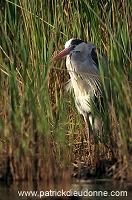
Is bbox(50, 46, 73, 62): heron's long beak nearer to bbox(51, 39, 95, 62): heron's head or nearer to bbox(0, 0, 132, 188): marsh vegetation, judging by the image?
bbox(51, 39, 95, 62): heron's head

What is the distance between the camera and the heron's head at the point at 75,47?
14.1ft

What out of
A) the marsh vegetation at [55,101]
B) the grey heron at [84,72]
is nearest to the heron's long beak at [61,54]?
the grey heron at [84,72]

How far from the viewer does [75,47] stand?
4.34 metres

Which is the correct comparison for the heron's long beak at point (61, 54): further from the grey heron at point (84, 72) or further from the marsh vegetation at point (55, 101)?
the marsh vegetation at point (55, 101)

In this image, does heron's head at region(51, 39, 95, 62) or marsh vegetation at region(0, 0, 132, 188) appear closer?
marsh vegetation at region(0, 0, 132, 188)

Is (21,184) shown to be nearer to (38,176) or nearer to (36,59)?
(38,176)

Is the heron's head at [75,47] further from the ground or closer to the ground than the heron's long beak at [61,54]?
further from the ground

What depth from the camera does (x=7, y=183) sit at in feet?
10.7

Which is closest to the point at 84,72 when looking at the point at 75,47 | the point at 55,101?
the point at 75,47

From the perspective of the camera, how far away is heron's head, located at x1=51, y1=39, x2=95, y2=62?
4285 mm

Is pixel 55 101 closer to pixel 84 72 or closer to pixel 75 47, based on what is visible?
pixel 84 72

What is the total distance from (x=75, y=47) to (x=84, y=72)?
10.4 inches

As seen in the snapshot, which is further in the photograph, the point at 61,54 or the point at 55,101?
the point at 55,101

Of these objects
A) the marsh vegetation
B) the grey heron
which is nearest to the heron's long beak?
the grey heron
